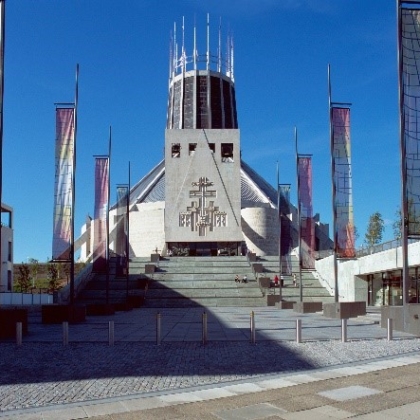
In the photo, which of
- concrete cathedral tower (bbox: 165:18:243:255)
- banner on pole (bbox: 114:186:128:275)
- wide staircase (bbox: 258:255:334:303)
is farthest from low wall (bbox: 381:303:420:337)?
concrete cathedral tower (bbox: 165:18:243:255)

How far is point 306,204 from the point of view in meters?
32.2

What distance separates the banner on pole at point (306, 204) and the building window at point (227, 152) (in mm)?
33297

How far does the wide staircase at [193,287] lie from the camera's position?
38.2 metres

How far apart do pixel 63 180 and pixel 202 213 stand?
126 feet

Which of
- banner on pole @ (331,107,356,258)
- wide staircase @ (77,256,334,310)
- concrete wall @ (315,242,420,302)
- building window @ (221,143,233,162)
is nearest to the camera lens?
banner on pole @ (331,107,356,258)

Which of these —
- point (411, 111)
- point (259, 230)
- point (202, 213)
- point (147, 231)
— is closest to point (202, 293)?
point (202, 213)

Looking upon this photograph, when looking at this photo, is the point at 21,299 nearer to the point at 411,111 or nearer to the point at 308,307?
the point at 308,307

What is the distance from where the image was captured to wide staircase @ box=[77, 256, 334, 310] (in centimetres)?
3825

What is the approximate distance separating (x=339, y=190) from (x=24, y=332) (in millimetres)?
14511

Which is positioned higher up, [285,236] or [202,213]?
[202,213]

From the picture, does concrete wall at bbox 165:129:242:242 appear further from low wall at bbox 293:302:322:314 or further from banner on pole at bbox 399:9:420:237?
banner on pole at bbox 399:9:420:237

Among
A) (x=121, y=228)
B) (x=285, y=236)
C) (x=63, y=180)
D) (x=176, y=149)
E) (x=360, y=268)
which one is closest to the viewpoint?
(x=63, y=180)

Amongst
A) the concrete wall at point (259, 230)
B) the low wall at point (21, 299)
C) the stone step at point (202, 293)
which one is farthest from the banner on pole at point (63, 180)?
the concrete wall at point (259, 230)

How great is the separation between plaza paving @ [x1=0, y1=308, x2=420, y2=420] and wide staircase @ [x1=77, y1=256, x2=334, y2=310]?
1931 cm
